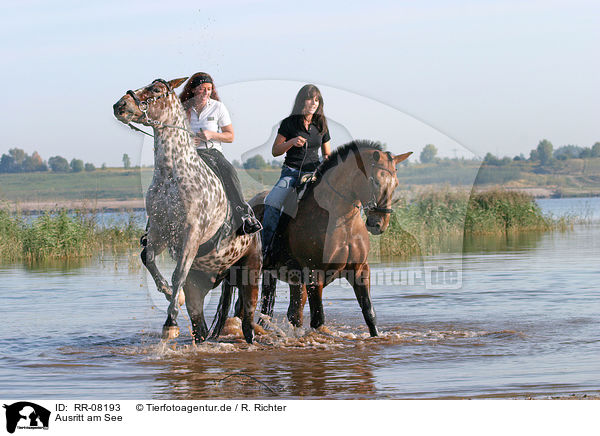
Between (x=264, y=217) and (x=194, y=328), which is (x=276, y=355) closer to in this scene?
(x=194, y=328)

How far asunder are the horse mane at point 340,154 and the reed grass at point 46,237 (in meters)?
11.9

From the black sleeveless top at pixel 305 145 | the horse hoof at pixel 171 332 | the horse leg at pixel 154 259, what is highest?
the black sleeveless top at pixel 305 145

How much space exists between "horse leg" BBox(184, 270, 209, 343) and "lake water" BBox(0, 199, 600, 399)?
6.5 inches

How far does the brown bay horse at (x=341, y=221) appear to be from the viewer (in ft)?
29.5

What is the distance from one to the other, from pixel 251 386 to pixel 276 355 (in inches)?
64.3

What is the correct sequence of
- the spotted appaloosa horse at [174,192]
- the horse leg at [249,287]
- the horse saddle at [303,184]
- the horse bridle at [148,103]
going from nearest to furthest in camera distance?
the horse bridle at [148,103] < the spotted appaloosa horse at [174,192] < the horse leg at [249,287] < the horse saddle at [303,184]

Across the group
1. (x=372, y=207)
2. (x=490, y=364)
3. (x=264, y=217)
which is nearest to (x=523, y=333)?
(x=490, y=364)

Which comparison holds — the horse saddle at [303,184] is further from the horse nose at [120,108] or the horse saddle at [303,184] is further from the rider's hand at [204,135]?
the horse nose at [120,108]

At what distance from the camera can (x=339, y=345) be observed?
9.49 meters

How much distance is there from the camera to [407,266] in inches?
704

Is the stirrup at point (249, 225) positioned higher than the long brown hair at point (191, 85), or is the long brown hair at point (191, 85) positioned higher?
the long brown hair at point (191, 85)
